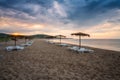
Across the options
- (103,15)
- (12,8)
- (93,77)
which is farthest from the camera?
(103,15)

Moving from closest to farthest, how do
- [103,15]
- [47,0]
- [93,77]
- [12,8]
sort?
[93,77], [47,0], [12,8], [103,15]

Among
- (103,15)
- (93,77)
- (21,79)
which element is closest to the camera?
(21,79)

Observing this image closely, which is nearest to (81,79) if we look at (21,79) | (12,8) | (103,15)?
(21,79)

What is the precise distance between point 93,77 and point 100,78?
0.83 ft

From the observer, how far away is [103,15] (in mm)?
14430

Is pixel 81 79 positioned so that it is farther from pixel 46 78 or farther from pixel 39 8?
pixel 39 8

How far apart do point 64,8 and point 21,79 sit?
11.4 m

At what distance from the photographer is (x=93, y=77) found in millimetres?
3953

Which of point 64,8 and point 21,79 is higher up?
point 64,8

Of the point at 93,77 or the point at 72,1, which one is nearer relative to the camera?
the point at 93,77

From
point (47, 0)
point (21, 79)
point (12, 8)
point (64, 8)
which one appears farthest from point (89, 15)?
point (21, 79)

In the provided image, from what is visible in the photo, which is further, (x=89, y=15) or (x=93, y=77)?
(x=89, y=15)

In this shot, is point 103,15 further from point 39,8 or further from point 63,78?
point 63,78

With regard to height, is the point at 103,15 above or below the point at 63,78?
above
